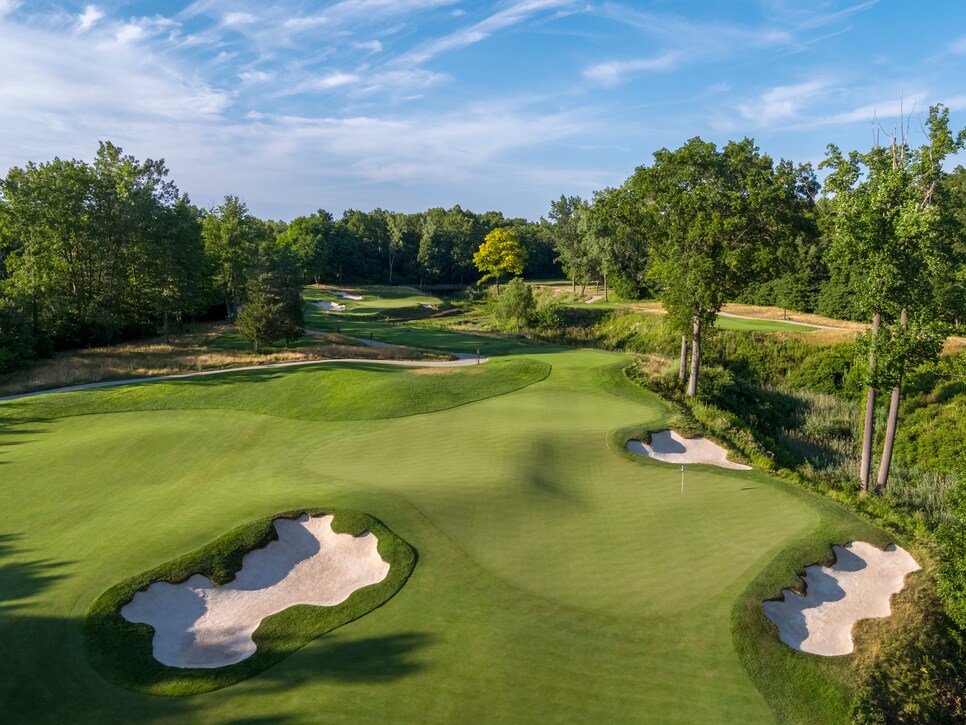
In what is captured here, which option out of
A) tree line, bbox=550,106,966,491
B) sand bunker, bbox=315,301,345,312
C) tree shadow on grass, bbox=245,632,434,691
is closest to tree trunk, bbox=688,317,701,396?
tree line, bbox=550,106,966,491

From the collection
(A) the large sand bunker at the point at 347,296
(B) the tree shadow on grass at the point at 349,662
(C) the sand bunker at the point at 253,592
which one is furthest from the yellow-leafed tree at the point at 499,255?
(B) the tree shadow on grass at the point at 349,662

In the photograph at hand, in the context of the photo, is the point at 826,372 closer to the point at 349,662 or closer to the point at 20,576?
the point at 349,662

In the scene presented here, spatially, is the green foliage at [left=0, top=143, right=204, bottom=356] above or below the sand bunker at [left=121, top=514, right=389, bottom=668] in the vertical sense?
above

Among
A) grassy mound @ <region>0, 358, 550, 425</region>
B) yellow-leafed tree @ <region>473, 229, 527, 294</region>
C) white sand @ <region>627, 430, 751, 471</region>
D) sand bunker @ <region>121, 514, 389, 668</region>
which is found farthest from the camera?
yellow-leafed tree @ <region>473, 229, 527, 294</region>

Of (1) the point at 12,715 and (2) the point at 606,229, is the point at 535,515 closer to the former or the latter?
(1) the point at 12,715

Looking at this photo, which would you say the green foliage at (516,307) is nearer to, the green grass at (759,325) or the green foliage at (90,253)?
A: the green grass at (759,325)

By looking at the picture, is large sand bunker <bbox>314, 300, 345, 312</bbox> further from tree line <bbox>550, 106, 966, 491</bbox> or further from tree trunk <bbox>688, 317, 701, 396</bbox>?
tree trunk <bbox>688, 317, 701, 396</bbox>

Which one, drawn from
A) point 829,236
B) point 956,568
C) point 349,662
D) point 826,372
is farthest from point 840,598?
point 826,372
